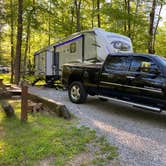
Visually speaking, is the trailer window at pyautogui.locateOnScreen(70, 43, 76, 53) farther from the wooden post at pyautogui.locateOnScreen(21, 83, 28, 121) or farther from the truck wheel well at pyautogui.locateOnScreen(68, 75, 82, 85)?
the wooden post at pyautogui.locateOnScreen(21, 83, 28, 121)

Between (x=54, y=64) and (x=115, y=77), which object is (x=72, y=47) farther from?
(x=115, y=77)

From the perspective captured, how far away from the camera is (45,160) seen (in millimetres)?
3451

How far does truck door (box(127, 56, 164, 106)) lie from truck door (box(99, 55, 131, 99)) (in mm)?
201

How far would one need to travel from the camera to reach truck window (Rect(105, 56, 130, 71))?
6339 millimetres

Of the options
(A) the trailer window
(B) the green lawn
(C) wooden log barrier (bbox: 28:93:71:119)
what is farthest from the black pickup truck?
(A) the trailer window

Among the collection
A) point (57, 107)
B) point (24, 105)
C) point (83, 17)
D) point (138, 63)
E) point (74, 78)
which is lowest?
point (57, 107)

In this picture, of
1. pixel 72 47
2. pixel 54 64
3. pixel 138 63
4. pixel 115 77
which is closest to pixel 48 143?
pixel 115 77

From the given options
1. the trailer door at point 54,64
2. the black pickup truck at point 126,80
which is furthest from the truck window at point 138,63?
the trailer door at point 54,64

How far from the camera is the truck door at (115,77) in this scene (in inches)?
246

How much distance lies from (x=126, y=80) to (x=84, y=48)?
5141 millimetres

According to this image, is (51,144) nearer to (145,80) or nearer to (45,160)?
(45,160)

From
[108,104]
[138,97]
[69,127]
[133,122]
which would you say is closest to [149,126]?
[133,122]

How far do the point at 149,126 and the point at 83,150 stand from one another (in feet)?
7.53

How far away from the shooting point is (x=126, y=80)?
6145 mm
